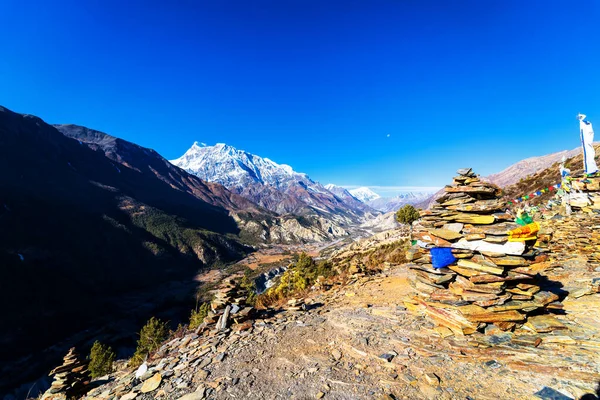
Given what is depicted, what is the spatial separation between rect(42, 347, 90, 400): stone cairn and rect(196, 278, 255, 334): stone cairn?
13.3 ft

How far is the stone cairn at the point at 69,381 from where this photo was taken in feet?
28.6

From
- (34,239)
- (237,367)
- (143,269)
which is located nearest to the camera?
(237,367)

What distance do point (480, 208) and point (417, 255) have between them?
3.00 m

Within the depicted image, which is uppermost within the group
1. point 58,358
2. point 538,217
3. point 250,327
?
point 538,217

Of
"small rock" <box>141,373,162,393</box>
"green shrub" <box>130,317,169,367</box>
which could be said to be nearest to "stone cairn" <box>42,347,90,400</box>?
"green shrub" <box>130,317,169,367</box>

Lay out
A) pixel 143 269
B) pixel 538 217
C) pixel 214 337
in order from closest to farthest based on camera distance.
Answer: pixel 214 337, pixel 538 217, pixel 143 269

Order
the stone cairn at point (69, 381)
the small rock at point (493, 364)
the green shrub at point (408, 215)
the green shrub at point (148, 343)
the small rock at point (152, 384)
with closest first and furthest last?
1. the small rock at point (493, 364)
2. the small rock at point (152, 384)
3. the stone cairn at point (69, 381)
4. the green shrub at point (148, 343)
5. the green shrub at point (408, 215)

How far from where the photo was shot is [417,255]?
10.2 meters

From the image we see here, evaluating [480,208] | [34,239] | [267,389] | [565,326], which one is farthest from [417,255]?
[34,239]

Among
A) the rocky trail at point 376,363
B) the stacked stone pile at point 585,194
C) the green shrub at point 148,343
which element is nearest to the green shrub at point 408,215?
the stacked stone pile at point 585,194

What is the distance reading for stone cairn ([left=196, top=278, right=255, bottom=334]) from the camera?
36.5 ft

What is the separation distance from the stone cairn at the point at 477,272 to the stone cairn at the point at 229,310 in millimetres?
7614

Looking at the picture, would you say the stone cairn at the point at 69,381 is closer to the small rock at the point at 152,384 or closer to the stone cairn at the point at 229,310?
the small rock at the point at 152,384

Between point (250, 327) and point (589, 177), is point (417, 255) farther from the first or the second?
point (589, 177)
